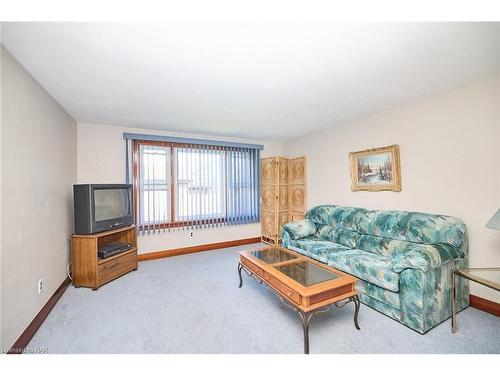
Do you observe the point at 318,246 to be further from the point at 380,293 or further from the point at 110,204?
the point at 110,204

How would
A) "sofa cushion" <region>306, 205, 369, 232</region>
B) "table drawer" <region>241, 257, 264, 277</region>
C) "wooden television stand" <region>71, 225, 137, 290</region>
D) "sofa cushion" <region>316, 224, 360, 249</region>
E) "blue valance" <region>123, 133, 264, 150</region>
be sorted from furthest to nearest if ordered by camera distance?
"blue valance" <region>123, 133, 264, 150</region> < "sofa cushion" <region>306, 205, 369, 232</region> < "sofa cushion" <region>316, 224, 360, 249</region> < "wooden television stand" <region>71, 225, 137, 290</region> < "table drawer" <region>241, 257, 264, 277</region>

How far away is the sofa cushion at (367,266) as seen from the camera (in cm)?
200

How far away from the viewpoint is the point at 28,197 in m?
1.87

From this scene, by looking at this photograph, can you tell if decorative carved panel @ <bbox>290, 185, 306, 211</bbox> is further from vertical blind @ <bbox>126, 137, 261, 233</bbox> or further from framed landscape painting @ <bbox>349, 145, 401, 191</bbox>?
framed landscape painting @ <bbox>349, 145, 401, 191</bbox>

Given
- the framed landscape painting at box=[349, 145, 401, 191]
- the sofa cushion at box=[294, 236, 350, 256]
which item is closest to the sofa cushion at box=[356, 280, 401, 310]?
the sofa cushion at box=[294, 236, 350, 256]

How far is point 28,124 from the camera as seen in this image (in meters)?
1.88

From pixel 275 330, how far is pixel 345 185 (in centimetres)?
257

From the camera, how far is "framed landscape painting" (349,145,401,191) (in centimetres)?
287

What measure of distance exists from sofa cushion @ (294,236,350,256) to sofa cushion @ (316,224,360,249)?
9cm

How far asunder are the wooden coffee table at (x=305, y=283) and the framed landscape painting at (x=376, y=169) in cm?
161

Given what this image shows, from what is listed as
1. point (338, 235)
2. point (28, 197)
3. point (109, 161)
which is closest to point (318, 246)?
point (338, 235)

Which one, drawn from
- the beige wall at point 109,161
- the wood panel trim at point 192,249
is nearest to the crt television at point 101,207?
the beige wall at point 109,161

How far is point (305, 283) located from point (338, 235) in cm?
160

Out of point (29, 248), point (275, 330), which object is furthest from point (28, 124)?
point (275, 330)
